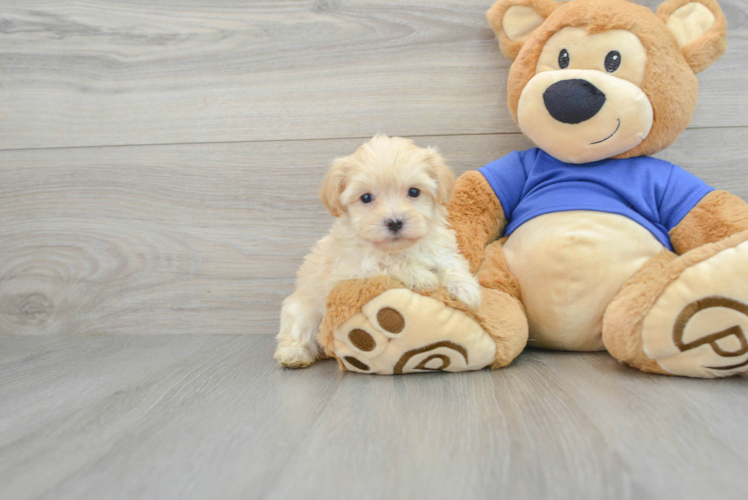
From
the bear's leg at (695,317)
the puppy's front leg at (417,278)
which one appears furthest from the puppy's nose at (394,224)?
the bear's leg at (695,317)

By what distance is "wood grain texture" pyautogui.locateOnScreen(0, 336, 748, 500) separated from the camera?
0.62 metres

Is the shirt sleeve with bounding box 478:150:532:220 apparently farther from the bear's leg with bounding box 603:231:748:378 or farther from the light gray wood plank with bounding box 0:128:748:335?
the bear's leg with bounding box 603:231:748:378

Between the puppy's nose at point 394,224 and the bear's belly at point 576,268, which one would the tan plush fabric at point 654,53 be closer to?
the bear's belly at point 576,268

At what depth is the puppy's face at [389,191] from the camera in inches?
40.0

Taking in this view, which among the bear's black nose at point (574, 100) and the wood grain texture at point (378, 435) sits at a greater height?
the bear's black nose at point (574, 100)

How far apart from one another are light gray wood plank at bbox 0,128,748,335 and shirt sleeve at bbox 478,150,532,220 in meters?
0.17

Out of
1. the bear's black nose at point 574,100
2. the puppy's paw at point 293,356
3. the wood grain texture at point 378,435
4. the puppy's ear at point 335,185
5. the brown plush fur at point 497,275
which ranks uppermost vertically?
the bear's black nose at point 574,100

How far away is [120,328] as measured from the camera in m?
1.63

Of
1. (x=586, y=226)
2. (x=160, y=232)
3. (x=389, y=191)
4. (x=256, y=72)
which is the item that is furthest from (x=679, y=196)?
(x=160, y=232)

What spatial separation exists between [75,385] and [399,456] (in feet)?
2.67

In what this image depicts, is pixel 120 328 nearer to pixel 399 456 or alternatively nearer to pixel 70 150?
pixel 70 150

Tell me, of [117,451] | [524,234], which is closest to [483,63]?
[524,234]

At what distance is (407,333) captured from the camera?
101 centimetres

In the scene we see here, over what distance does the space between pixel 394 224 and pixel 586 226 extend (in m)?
0.45
